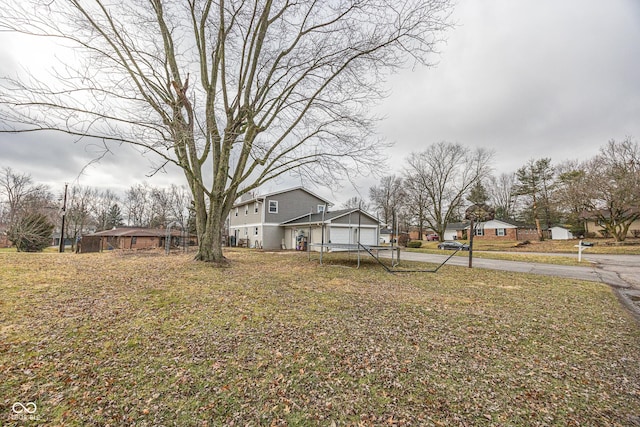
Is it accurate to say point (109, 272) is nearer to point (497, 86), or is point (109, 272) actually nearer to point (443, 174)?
point (497, 86)

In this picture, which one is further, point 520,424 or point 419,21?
point 419,21

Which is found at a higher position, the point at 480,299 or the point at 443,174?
the point at 443,174

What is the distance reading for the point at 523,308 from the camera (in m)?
5.89

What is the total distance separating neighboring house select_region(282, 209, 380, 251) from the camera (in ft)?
68.3

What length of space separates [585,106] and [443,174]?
821 inches

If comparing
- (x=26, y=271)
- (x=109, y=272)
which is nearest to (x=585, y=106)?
(x=109, y=272)

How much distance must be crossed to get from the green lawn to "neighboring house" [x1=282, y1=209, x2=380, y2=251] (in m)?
14.2

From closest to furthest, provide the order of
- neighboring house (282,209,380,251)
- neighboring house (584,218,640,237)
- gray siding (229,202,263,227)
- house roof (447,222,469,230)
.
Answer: neighboring house (282,209,380,251) < gray siding (229,202,263,227) < neighboring house (584,218,640,237) < house roof (447,222,469,230)

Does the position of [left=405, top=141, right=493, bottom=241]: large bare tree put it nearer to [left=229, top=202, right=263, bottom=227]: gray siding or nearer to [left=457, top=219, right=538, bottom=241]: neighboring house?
[left=457, top=219, right=538, bottom=241]: neighboring house

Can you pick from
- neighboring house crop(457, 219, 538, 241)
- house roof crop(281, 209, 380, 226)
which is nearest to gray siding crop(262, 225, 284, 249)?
house roof crop(281, 209, 380, 226)

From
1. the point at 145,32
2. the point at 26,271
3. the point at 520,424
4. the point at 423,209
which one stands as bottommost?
the point at 520,424
